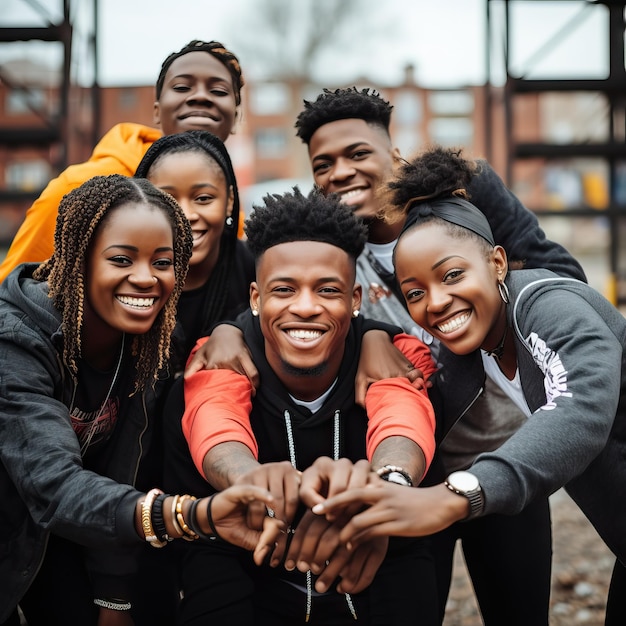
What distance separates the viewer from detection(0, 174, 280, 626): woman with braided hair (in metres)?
2.32

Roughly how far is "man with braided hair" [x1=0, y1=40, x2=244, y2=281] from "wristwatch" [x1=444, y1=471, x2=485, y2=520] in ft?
7.45

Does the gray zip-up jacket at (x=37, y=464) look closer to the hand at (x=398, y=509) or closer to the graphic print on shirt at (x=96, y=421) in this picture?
the graphic print on shirt at (x=96, y=421)

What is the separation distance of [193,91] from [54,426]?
2121 mm

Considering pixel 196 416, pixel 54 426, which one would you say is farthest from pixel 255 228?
pixel 54 426

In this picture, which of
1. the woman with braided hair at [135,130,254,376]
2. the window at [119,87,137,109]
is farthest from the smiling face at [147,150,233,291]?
the window at [119,87,137,109]

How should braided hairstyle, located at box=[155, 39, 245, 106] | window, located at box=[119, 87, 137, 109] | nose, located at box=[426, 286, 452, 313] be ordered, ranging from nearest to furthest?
nose, located at box=[426, 286, 452, 313] < braided hairstyle, located at box=[155, 39, 245, 106] < window, located at box=[119, 87, 137, 109]

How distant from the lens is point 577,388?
2297 millimetres

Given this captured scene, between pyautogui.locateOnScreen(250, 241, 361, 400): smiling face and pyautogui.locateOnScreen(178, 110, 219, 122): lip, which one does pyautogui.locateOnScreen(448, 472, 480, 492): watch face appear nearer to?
pyautogui.locateOnScreen(250, 241, 361, 400): smiling face

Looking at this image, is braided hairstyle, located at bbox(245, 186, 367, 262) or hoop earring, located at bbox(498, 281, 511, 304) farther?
braided hairstyle, located at bbox(245, 186, 367, 262)

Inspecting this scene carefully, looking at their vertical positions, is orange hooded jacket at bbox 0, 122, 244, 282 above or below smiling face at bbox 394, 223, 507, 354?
above

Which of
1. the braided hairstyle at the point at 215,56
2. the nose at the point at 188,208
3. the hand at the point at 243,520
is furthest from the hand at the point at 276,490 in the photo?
the braided hairstyle at the point at 215,56

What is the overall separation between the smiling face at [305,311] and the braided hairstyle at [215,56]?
5.17 feet

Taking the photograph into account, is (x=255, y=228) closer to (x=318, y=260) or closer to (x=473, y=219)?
(x=318, y=260)

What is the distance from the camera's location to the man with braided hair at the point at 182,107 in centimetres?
374
